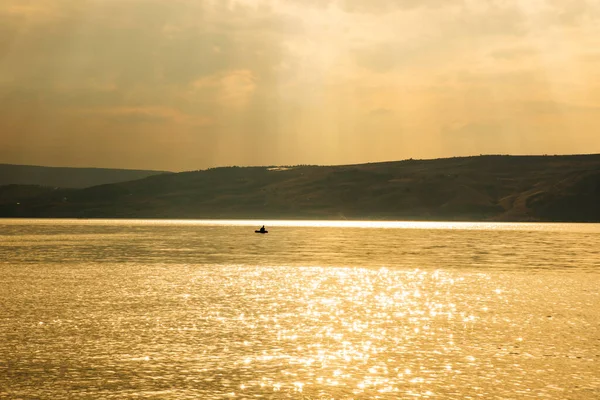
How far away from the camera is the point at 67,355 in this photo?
94.7 feet

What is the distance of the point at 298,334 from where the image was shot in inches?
1332

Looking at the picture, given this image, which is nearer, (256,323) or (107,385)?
(107,385)

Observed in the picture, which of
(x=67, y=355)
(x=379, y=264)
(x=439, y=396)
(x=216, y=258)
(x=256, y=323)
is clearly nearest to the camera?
(x=439, y=396)

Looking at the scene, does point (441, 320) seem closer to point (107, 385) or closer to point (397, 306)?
point (397, 306)

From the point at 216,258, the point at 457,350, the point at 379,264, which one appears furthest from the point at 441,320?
the point at 216,258

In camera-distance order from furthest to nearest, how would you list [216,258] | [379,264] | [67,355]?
[216,258] → [379,264] → [67,355]

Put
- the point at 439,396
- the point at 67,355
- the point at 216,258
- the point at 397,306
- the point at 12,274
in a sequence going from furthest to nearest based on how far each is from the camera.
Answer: the point at 216,258, the point at 12,274, the point at 397,306, the point at 67,355, the point at 439,396

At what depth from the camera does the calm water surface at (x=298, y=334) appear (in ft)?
80.0

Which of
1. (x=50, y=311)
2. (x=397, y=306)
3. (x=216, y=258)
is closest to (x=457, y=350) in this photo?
(x=397, y=306)

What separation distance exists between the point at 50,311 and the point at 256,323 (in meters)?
12.3

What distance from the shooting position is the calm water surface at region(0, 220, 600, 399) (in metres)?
24.4

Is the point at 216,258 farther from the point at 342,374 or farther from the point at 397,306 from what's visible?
the point at 342,374

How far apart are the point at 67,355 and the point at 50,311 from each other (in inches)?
519

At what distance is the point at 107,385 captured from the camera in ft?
79.4
